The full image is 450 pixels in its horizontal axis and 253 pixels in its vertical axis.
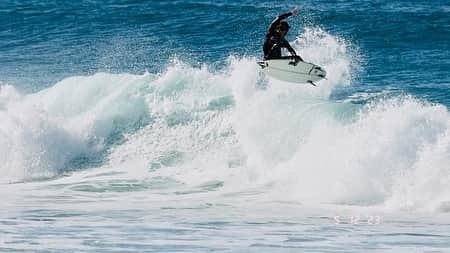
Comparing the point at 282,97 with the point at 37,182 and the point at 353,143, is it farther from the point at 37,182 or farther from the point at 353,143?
the point at 37,182

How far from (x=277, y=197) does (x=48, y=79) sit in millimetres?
12526

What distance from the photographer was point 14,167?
71.0 feet

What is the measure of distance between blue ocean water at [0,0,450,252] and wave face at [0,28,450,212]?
36mm

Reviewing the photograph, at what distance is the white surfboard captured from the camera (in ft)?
61.7

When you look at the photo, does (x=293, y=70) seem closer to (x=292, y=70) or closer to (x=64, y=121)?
(x=292, y=70)

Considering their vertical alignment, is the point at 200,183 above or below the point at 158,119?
below

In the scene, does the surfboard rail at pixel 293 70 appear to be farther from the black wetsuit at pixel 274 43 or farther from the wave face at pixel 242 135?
the wave face at pixel 242 135

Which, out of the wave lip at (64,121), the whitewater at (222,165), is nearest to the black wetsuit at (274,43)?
the whitewater at (222,165)

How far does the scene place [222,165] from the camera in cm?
2086

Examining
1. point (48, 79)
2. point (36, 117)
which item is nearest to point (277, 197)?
point (36, 117)

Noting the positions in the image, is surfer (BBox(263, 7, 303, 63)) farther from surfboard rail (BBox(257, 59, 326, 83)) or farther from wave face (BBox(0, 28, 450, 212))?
wave face (BBox(0, 28, 450, 212))

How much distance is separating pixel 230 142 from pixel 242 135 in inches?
11.2

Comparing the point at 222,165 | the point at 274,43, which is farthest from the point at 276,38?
the point at 222,165

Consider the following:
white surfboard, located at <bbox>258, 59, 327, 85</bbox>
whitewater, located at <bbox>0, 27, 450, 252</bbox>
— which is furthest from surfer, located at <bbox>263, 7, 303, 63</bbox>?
whitewater, located at <bbox>0, 27, 450, 252</bbox>
